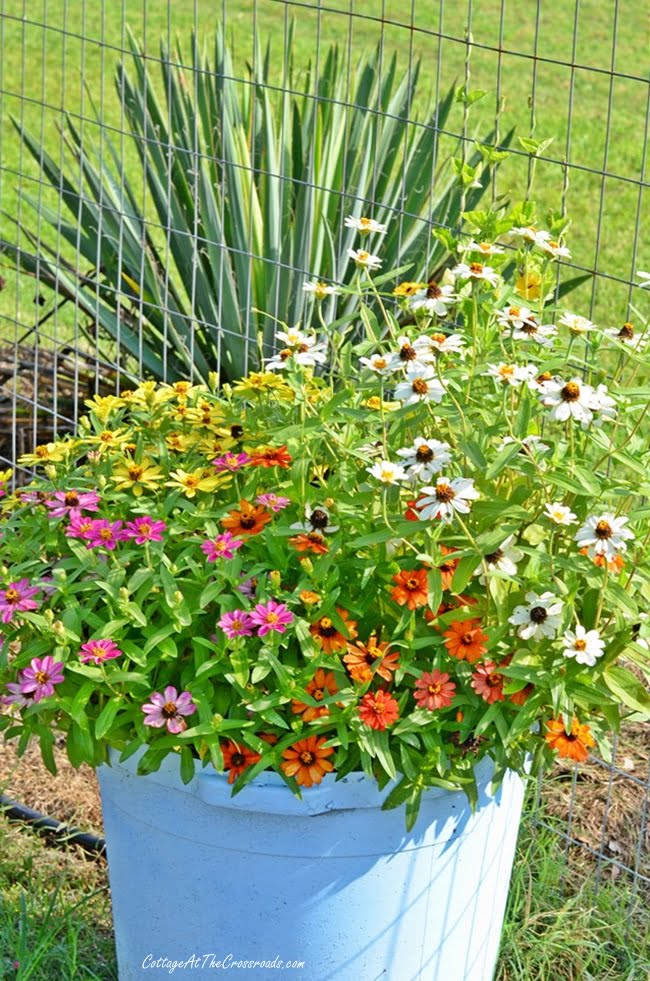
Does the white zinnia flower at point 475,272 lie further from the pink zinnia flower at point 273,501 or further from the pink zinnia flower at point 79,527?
the pink zinnia flower at point 79,527

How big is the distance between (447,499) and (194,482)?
1.48ft

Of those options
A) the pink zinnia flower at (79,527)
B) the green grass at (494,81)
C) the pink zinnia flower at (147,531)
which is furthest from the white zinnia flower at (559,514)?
the green grass at (494,81)

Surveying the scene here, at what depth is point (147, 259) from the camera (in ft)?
12.2

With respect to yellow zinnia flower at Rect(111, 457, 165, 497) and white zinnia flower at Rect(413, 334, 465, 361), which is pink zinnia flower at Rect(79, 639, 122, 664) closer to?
yellow zinnia flower at Rect(111, 457, 165, 497)

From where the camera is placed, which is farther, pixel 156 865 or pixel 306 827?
pixel 156 865

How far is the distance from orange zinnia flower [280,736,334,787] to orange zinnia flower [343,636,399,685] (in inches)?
3.9

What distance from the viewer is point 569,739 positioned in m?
1.82

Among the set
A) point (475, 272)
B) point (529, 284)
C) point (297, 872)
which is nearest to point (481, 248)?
point (475, 272)

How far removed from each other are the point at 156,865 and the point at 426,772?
16.6 inches

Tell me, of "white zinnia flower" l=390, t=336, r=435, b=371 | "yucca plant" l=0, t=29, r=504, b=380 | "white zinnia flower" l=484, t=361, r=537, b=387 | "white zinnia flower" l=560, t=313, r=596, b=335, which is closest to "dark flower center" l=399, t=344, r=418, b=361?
"white zinnia flower" l=390, t=336, r=435, b=371

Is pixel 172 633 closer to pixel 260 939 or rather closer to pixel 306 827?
pixel 306 827

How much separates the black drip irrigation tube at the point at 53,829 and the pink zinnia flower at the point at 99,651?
0.96m

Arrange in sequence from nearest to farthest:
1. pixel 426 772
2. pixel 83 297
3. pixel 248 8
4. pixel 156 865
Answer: pixel 426 772 < pixel 156 865 < pixel 83 297 < pixel 248 8

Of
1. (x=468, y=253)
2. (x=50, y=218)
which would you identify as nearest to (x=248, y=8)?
(x=50, y=218)
